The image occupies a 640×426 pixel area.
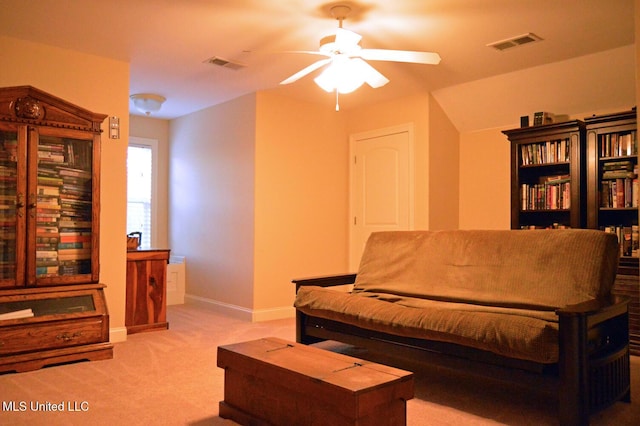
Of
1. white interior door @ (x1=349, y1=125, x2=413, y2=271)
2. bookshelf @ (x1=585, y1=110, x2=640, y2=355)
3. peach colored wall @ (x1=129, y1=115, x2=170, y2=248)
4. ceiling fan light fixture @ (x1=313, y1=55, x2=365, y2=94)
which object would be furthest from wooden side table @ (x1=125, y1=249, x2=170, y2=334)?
bookshelf @ (x1=585, y1=110, x2=640, y2=355)

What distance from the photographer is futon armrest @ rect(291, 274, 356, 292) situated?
12.2ft

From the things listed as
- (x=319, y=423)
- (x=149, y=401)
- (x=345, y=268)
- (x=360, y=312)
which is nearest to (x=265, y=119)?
(x=345, y=268)

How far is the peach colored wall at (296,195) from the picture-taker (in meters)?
5.25

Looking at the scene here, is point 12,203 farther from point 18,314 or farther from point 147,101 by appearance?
point 147,101

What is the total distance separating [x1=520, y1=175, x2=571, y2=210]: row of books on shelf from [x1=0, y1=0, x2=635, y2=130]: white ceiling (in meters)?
0.71

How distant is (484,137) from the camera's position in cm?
538

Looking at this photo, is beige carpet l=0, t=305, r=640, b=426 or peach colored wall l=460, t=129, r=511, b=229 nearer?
beige carpet l=0, t=305, r=640, b=426

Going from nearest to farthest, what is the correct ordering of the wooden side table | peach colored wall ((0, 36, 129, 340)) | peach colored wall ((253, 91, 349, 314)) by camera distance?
peach colored wall ((0, 36, 129, 340))
the wooden side table
peach colored wall ((253, 91, 349, 314))

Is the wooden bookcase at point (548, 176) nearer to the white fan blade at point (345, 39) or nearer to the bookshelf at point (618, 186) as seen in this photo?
the bookshelf at point (618, 186)

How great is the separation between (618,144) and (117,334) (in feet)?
14.6

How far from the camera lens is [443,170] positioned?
5367 mm

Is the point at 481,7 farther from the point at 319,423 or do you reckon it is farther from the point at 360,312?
the point at 319,423

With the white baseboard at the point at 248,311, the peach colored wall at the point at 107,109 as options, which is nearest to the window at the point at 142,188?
the white baseboard at the point at 248,311

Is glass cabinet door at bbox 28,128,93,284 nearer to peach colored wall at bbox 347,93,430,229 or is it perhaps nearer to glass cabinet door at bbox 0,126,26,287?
glass cabinet door at bbox 0,126,26,287
